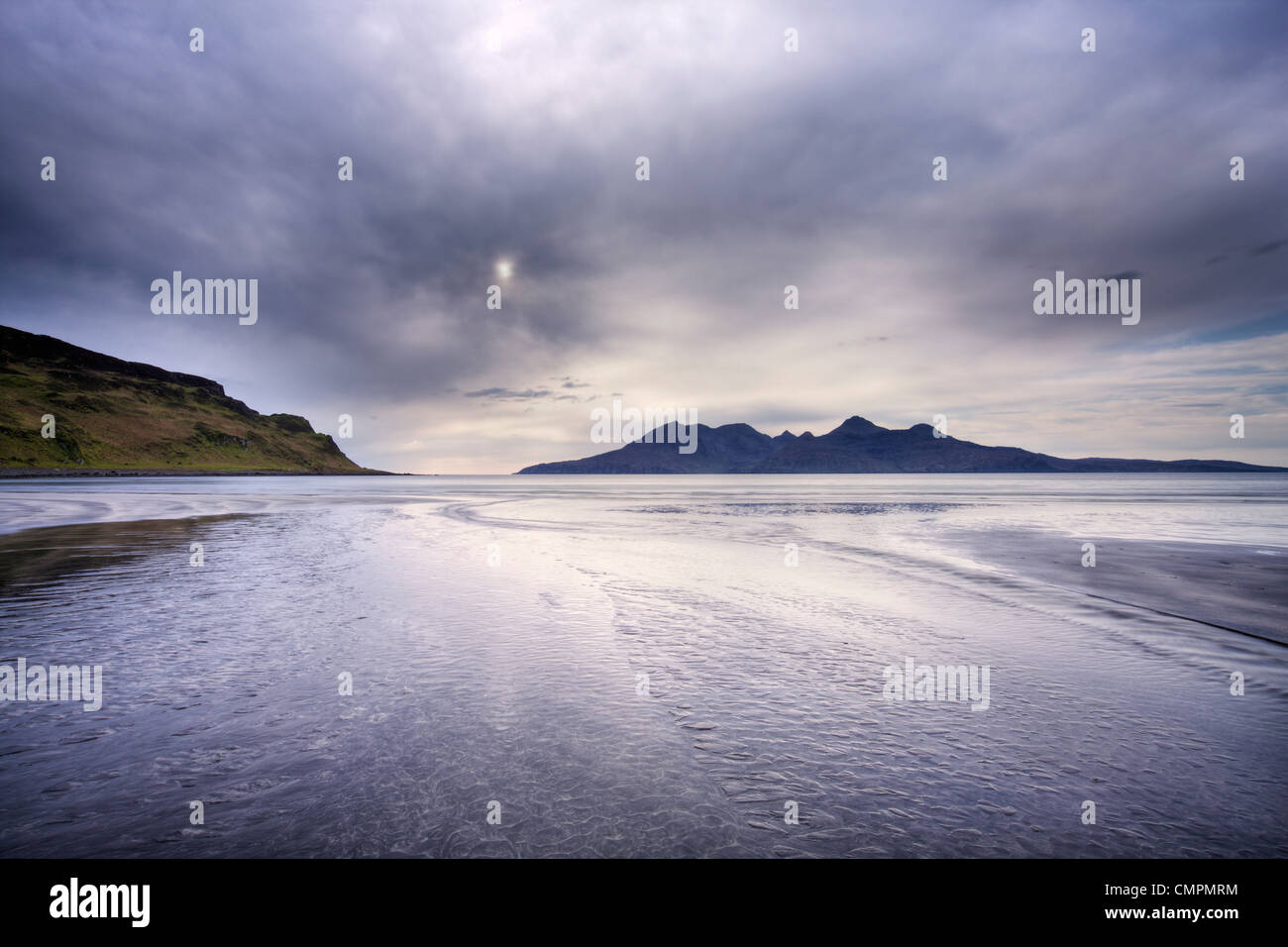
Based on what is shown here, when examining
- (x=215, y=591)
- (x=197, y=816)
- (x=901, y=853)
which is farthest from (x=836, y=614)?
(x=215, y=591)

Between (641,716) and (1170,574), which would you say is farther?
(1170,574)

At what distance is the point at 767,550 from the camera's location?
2400 cm

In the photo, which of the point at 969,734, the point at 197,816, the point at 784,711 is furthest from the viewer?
the point at 784,711

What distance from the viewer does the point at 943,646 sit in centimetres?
1061

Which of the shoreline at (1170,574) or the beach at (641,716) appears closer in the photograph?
the beach at (641,716)

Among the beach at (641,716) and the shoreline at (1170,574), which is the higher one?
the beach at (641,716)

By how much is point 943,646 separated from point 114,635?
16.1 meters

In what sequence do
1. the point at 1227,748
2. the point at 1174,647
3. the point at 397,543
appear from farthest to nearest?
the point at 397,543
the point at 1174,647
the point at 1227,748

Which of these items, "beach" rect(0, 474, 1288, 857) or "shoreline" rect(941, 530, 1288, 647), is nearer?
"beach" rect(0, 474, 1288, 857)

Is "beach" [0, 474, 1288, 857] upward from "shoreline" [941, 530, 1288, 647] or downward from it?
upward
